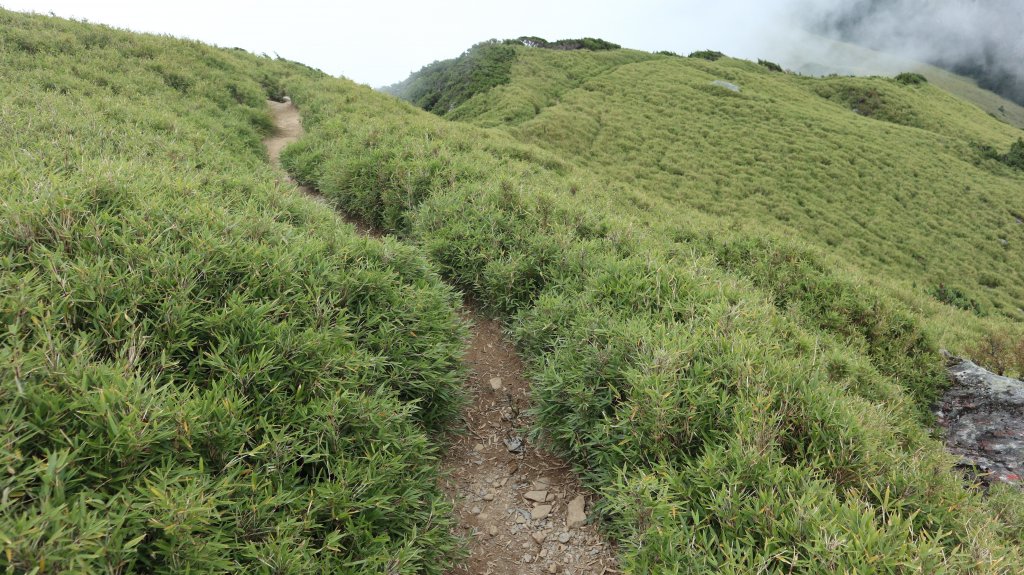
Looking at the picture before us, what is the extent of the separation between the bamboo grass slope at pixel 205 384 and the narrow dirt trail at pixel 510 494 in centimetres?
40

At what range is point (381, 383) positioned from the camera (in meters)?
3.83

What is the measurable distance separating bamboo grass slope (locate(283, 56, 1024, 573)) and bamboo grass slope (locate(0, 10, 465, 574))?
131 cm

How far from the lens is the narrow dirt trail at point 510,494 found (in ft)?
11.4

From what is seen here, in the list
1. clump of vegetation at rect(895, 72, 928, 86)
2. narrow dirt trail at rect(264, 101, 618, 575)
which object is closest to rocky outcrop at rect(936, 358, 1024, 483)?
narrow dirt trail at rect(264, 101, 618, 575)

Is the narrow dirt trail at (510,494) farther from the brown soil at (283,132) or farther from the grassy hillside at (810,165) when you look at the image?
the grassy hillside at (810,165)

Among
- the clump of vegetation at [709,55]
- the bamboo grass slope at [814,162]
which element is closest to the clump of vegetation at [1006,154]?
the bamboo grass slope at [814,162]

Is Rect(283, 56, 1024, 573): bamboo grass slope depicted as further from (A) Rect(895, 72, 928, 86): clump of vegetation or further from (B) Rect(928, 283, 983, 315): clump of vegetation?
(A) Rect(895, 72, 928, 86): clump of vegetation

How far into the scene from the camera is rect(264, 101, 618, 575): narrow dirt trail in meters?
3.49

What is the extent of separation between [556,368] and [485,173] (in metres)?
5.90

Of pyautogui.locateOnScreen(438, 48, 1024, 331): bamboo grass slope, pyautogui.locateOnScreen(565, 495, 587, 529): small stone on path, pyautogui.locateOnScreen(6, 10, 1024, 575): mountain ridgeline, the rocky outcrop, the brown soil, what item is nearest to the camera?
pyautogui.locateOnScreen(6, 10, 1024, 575): mountain ridgeline

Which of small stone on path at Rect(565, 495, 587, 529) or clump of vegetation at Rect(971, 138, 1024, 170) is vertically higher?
clump of vegetation at Rect(971, 138, 1024, 170)

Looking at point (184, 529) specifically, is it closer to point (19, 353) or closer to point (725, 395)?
point (19, 353)

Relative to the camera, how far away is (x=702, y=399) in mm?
3553

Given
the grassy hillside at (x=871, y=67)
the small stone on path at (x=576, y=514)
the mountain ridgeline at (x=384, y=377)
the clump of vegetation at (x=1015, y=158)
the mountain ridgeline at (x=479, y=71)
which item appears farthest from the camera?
the grassy hillside at (x=871, y=67)
